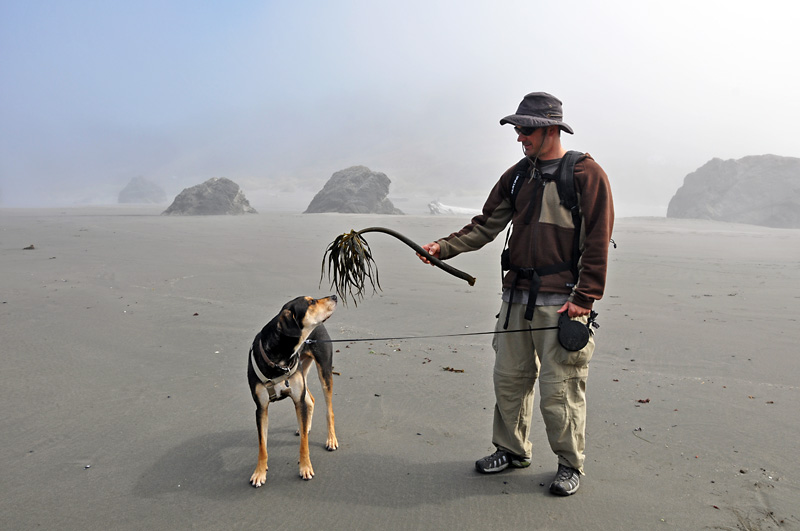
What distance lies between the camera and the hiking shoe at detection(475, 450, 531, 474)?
12.3 feet

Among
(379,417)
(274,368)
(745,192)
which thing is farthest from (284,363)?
(745,192)

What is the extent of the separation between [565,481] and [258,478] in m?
2.05

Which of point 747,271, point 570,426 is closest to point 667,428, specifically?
point 570,426

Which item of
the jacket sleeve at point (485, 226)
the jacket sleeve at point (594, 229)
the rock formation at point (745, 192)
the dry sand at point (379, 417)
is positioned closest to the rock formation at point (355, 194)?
the dry sand at point (379, 417)

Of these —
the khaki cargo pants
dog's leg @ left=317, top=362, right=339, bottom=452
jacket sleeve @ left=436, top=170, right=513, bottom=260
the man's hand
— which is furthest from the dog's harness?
the man's hand

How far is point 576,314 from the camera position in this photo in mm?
3385

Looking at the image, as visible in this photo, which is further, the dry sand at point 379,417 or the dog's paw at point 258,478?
the dog's paw at point 258,478

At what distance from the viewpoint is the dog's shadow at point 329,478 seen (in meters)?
3.54

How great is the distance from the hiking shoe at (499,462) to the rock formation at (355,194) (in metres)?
30.4

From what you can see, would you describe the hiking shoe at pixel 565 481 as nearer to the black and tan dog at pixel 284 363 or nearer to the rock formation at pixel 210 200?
the black and tan dog at pixel 284 363

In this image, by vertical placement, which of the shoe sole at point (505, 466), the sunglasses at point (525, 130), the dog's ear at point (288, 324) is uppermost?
the sunglasses at point (525, 130)

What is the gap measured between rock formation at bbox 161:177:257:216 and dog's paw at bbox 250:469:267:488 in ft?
95.7

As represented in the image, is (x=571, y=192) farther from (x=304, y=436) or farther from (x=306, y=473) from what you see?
(x=306, y=473)

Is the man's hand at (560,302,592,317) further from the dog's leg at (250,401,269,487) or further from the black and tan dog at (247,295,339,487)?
the dog's leg at (250,401,269,487)
